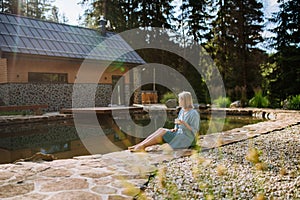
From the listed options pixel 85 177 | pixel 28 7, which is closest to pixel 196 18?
pixel 28 7

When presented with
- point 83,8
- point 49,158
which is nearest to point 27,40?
point 49,158

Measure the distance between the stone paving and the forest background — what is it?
10720 mm

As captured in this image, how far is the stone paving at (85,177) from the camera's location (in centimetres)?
232

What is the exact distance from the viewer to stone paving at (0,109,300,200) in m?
2.32

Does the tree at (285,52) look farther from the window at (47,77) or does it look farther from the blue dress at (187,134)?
the window at (47,77)

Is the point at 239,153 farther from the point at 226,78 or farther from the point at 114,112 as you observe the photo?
the point at 226,78

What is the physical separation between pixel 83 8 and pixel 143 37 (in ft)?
18.3

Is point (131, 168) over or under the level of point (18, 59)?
under

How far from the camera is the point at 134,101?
15.8m

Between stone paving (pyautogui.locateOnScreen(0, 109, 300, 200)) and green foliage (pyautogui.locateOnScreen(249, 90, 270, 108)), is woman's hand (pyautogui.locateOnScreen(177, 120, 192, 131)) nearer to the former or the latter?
stone paving (pyautogui.locateOnScreen(0, 109, 300, 200))

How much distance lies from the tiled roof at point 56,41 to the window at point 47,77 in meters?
1.45

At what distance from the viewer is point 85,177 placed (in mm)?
2791

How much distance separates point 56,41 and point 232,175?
11.6m

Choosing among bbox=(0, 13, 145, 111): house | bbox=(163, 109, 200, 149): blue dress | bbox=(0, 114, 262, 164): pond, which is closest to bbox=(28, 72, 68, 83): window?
bbox=(0, 13, 145, 111): house
